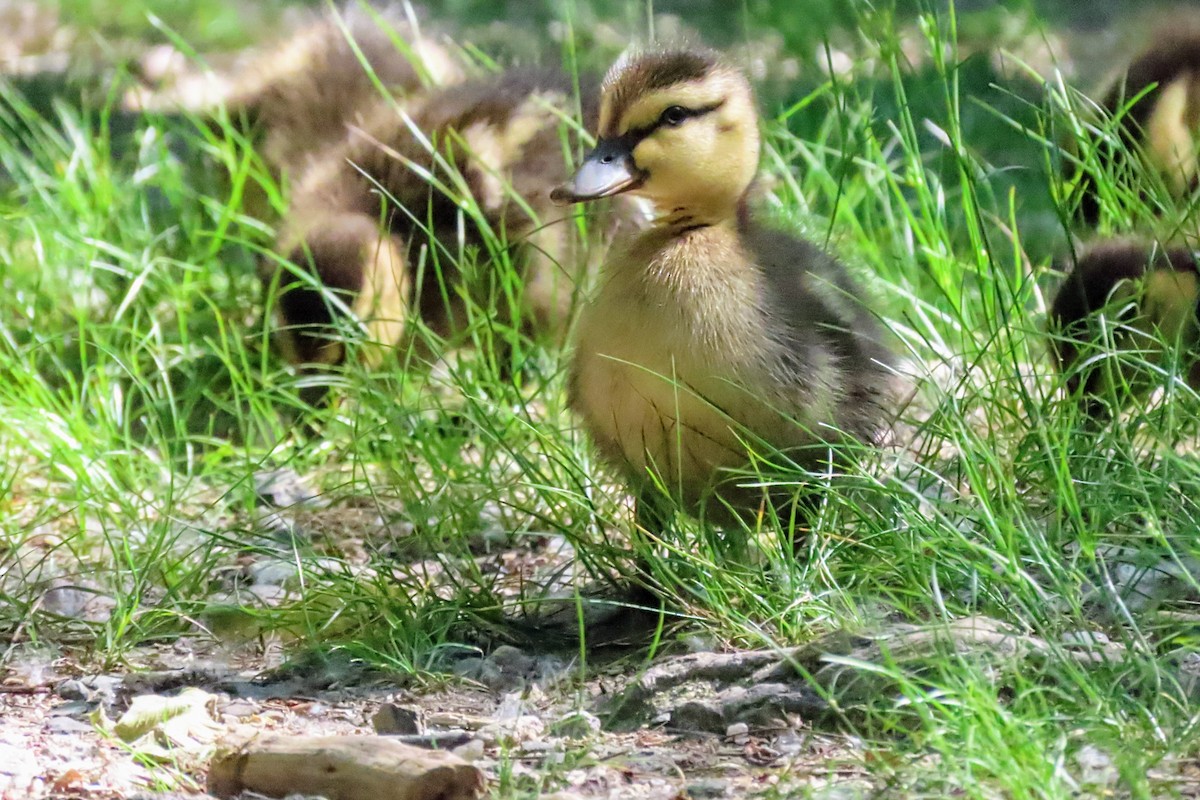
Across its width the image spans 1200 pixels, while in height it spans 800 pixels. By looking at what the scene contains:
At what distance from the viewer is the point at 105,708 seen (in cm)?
211

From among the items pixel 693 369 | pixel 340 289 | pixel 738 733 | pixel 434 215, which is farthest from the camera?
pixel 434 215

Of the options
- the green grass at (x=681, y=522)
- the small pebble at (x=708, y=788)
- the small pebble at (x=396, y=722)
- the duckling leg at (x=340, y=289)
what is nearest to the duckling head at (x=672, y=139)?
the green grass at (x=681, y=522)

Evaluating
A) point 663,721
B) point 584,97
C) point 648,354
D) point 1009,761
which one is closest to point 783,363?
point 648,354

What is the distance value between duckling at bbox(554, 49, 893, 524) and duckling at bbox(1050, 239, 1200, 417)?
39 cm

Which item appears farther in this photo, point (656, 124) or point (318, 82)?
point (318, 82)

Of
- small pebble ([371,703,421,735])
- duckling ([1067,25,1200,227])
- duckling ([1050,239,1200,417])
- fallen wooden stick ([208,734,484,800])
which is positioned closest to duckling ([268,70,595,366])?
duckling ([1050,239,1200,417])

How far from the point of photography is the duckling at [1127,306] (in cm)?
255

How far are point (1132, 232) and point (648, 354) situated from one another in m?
1.17

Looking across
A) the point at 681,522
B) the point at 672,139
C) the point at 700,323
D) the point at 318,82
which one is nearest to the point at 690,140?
the point at 672,139

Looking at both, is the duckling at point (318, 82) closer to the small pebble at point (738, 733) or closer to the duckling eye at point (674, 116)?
the duckling eye at point (674, 116)

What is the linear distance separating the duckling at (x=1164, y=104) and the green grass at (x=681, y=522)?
0.33m

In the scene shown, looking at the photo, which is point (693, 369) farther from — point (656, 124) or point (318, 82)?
point (318, 82)

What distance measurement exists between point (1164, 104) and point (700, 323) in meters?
1.92

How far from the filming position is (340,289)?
327 cm
